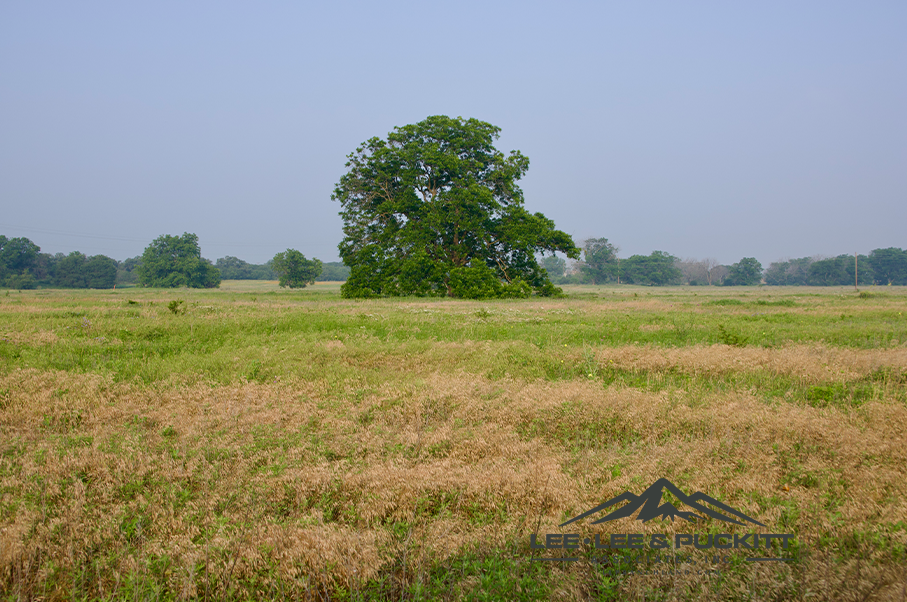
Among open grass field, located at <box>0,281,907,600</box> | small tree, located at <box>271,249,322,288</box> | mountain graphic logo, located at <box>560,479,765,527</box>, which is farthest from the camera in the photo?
small tree, located at <box>271,249,322,288</box>

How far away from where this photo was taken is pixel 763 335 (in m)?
13.6

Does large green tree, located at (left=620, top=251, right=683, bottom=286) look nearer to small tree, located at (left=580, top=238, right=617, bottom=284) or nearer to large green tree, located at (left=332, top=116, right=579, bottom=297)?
small tree, located at (left=580, top=238, right=617, bottom=284)

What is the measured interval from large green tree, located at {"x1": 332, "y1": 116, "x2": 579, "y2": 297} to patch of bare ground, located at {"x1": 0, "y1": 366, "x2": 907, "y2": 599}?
29749 millimetres

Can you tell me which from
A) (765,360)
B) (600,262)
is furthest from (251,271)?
(765,360)

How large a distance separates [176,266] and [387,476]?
102771 mm

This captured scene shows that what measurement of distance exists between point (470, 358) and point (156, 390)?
19.5ft

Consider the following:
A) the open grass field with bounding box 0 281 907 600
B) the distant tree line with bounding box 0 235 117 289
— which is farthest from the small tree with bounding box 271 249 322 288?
the open grass field with bounding box 0 281 907 600

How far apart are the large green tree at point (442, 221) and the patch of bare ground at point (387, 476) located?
29749mm

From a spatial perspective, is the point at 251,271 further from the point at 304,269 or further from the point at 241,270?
the point at 304,269

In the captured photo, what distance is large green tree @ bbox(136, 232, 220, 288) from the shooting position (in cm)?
9050

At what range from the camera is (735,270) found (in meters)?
135

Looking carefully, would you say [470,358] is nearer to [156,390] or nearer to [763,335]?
[156,390]

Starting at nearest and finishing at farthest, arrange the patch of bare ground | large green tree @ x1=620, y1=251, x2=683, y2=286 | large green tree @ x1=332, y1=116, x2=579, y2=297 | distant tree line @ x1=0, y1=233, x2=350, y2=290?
1. the patch of bare ground
2. large green tree @ x1=332, y1=116, x2=579, y2=297
3. distant tree line @ x1=0, y1=233, x2=350, y2=290
4. large green tree @ x1=620, y1=251, x2=683, y2=286

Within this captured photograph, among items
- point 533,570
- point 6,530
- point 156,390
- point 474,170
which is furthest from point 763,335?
point 474,170
